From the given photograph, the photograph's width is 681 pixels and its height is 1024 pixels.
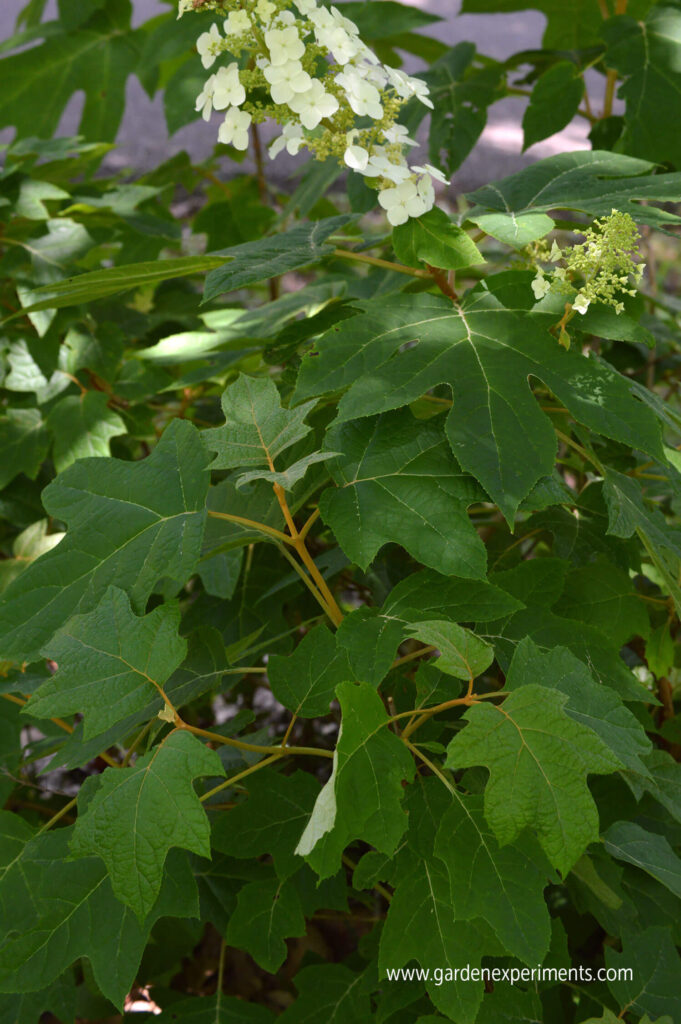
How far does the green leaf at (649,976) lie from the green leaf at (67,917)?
0.44 metres

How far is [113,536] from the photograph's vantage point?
0.85 metres

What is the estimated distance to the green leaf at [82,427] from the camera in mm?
1474

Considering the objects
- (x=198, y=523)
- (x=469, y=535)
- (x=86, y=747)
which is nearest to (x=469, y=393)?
(x=469, y=535)

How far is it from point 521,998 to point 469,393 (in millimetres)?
589

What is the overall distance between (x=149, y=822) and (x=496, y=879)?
294mm

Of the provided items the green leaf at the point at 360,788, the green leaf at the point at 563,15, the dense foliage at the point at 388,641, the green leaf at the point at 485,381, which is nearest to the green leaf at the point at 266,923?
the dense foliage at the point at 388,641

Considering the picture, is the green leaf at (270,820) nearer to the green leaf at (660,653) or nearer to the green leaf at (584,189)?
the green leaf at (660,653)

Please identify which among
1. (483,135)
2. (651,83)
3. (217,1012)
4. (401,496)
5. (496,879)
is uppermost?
(651,83)

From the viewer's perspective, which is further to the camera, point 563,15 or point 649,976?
point 563,15

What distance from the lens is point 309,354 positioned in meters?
0.92

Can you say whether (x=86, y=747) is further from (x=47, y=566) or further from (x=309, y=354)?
(x=309, y=354)

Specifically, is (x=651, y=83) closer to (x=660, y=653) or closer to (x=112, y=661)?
(x=660, y=653)

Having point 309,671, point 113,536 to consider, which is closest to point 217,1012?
point 309,671

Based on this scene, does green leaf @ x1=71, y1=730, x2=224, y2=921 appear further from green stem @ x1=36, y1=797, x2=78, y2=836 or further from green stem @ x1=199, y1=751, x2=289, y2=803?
green stem @ x1=36, y1=797, x2=78, y2=836
